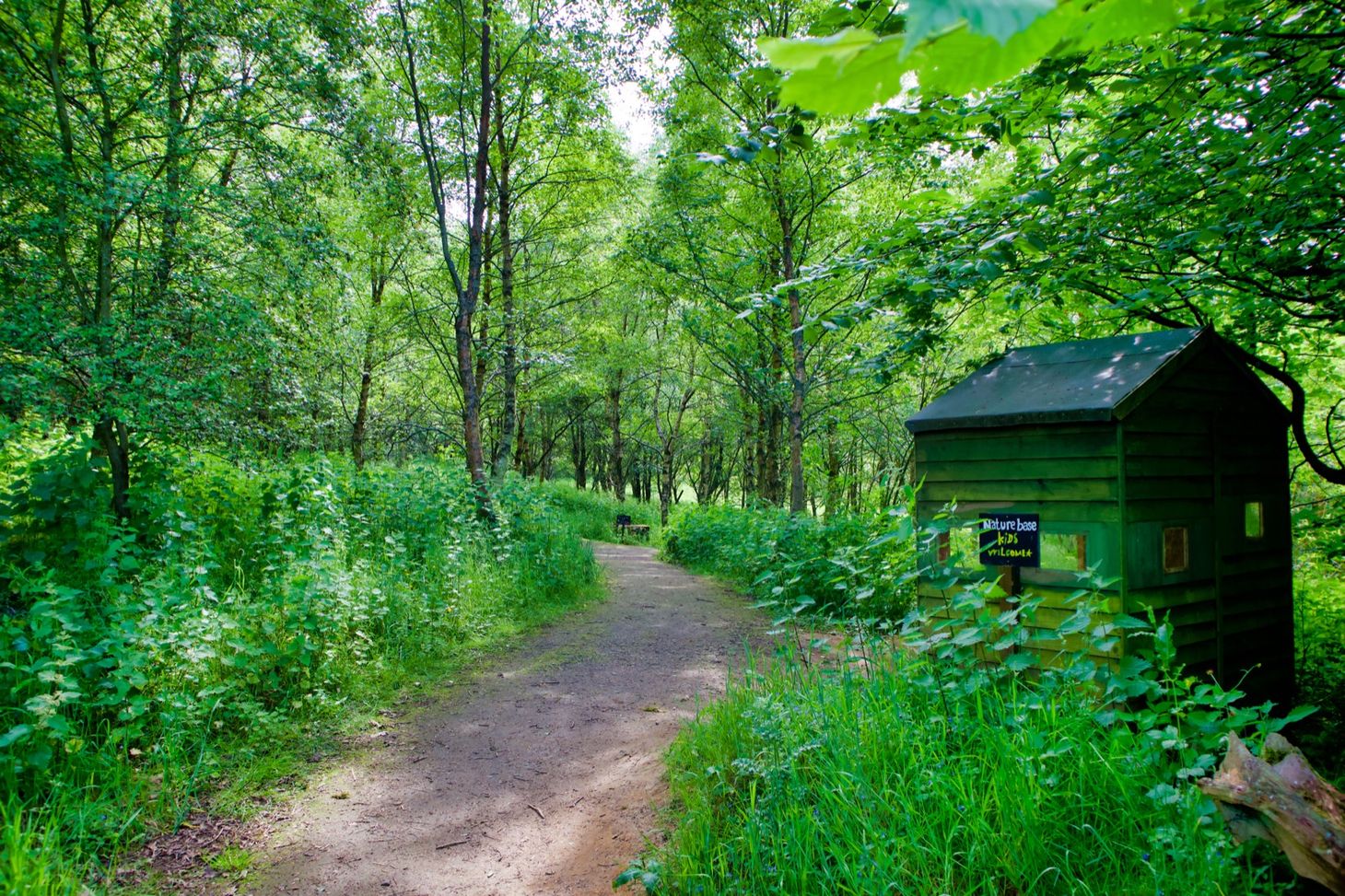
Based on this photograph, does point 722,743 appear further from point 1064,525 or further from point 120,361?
point 120,361

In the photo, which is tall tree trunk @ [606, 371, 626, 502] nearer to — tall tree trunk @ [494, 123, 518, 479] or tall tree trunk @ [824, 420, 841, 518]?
tall tree trunk @ [824, 420, 841, 518]

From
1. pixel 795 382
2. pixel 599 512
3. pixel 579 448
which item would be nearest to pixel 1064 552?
pixel 795 382

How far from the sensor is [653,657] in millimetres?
6621

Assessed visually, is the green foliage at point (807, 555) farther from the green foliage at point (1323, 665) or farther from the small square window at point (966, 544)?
the green foliage at point (1323, 665)

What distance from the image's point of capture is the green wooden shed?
3.82m

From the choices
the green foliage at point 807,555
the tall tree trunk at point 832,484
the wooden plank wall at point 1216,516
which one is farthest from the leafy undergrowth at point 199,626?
the tall tree trunk at point 832,484

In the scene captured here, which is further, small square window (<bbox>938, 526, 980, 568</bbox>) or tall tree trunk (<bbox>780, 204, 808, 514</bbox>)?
tall tree trunk (<bbox>780, 204, 808, 514</bbox>)

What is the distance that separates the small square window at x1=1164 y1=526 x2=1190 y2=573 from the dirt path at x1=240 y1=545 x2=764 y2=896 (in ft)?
10.8

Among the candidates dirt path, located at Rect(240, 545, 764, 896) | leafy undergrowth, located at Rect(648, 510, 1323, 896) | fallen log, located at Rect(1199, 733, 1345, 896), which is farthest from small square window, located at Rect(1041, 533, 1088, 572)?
dirt path, located at Rect(240, 545, 764, 896)

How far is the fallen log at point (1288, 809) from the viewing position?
5.97ft

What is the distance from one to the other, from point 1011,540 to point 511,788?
330 centimetres

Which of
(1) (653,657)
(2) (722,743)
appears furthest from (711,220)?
(2) (722,743)

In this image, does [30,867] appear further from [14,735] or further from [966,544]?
[966,544]

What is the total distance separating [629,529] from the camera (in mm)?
20438
